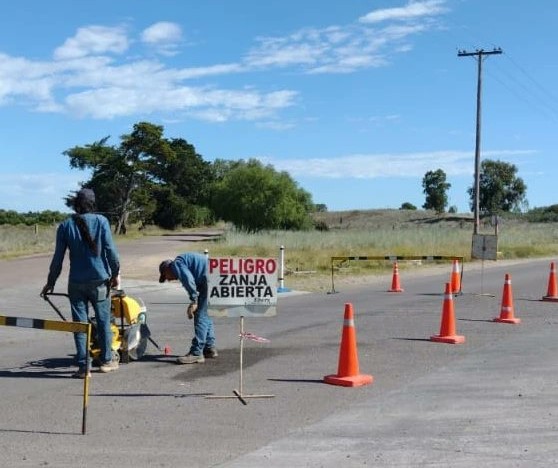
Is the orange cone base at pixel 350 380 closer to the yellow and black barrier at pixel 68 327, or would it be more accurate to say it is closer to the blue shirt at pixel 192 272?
the blue shirt at pixel 192 272

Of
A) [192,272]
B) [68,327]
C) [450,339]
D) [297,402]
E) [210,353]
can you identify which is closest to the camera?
[68,327]

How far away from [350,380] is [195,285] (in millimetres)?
2283

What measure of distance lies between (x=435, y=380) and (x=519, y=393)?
100 centimetres

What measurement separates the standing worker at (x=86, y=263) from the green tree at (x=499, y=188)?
4072 inches

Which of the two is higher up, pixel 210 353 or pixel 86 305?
pixel 86 305

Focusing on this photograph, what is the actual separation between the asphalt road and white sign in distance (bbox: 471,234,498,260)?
573 cm

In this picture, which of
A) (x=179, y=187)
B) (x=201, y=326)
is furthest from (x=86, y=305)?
(x=179, y=187)

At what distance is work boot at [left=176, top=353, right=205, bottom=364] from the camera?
370 inches

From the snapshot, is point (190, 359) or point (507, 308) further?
point (507, 308)

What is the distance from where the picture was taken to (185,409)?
23.5 feet

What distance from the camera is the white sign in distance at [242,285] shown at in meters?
7.97

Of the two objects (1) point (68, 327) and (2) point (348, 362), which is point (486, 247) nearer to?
(2) point (348, 362)

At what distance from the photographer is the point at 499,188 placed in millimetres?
112938

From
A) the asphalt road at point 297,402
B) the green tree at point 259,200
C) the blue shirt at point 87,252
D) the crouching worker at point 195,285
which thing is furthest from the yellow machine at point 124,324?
the green tree at point 259,200
